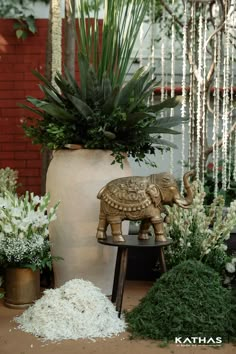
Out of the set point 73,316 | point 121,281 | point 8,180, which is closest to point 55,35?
point 8,180

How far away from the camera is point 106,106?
3.10 metres

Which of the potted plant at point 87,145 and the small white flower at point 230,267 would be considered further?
the small white flower at point 230,267

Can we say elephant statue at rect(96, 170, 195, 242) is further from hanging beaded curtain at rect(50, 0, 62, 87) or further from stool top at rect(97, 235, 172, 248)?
hanging beaded curtain at rect(50, 0, 62, 87)

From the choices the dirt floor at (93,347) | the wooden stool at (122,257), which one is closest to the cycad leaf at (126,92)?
the wooden stool at (122,257)

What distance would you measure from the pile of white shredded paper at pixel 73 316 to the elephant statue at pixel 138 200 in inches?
14.0

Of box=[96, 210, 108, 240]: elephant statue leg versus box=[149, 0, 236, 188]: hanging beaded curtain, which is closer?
box=[96, 210, 108, 240]: elephant statue leg

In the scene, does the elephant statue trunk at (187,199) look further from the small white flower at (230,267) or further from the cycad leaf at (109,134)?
the small white flower at (230,267)

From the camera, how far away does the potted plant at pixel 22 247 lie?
116 inches

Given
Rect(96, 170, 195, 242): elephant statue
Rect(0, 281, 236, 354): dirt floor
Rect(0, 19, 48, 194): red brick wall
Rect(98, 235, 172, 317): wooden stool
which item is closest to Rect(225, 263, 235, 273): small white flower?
Rect(98, 235, 172, 317): wooden stool

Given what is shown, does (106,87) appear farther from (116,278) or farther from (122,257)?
(116,278)

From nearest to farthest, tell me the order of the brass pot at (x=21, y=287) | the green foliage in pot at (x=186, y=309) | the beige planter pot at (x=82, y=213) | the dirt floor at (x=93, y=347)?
the dirt floor at (x=93, y=347)
the green foliage in pot at (x=186, y=309)
the brass pot at (x=21, y=287)
the beige planter pot at (x=82, y=213)

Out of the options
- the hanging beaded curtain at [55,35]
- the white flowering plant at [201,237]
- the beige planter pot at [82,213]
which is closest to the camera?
the beige planter pot at [82,213]

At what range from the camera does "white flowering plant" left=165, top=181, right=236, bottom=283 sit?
129 inches

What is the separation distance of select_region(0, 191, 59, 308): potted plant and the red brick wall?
1875mm
